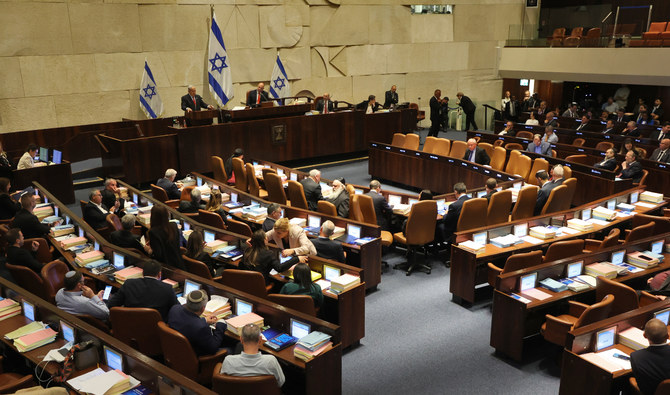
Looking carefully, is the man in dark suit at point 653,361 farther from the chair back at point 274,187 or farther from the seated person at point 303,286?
the chair back at point 274,187

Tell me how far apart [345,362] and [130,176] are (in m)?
7.46

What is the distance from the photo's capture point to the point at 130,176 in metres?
11.1

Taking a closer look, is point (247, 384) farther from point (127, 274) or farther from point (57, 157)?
point (57, 157)

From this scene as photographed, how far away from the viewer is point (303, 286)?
4953 mm

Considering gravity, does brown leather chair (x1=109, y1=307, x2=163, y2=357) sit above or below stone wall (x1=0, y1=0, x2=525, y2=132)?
below

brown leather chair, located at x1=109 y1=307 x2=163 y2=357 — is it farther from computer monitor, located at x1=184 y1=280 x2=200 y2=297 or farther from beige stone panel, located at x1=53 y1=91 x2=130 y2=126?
beige stone panel, located at x1=53 y1=91 x2=130 y2=126

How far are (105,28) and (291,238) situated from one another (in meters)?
9.72

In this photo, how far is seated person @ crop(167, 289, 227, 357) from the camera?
4281 millimetres

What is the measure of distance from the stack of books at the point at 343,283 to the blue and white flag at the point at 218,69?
33.4 feet

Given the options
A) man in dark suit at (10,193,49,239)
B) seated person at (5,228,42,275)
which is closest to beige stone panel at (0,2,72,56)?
man in dark suit at (10,193,49,239)

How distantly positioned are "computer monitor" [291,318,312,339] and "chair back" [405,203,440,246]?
3.15 meters

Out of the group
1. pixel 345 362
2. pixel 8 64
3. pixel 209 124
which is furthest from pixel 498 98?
pixel 345 362

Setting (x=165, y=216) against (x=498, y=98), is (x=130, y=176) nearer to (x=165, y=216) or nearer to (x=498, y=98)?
(x=165, y=216)

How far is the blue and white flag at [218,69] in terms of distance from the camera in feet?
46.3
